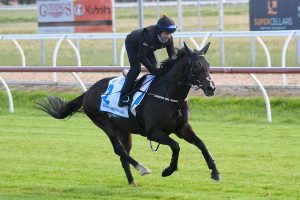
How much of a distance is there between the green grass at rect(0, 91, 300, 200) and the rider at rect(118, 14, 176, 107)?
1.12 metres

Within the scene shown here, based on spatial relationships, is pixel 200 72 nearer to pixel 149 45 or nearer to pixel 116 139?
pixel 149 45

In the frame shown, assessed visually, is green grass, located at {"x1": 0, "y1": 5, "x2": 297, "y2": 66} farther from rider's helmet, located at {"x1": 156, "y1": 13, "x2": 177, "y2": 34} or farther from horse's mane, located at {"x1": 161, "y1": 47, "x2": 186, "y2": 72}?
rider's helmet, located at {"x1": 156, "y1": 13, "x2": 177, "y2": 34}

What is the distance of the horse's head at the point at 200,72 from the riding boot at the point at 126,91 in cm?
88

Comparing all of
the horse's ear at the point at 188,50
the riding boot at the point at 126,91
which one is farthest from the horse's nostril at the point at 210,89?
the riding boot at the point at 126,91

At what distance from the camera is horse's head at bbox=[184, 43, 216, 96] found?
29.5ft

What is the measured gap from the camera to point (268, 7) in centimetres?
1930

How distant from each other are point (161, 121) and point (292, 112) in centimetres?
620

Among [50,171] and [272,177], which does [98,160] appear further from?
[272,177]

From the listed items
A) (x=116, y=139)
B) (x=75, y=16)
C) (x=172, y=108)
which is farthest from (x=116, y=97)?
(x=75, y=16)

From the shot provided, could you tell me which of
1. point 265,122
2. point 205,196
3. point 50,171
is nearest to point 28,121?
point 265,122

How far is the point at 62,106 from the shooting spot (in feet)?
36.1

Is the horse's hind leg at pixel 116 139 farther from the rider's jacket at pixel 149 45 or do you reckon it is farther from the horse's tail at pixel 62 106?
the rider's jacket at pixel 149 45

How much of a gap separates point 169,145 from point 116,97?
1.08 metres

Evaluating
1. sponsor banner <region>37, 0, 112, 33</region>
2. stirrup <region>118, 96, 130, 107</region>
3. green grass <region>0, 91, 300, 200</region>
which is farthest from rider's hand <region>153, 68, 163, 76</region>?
sponsor banner <region>37, 0, 112, 33</region>
